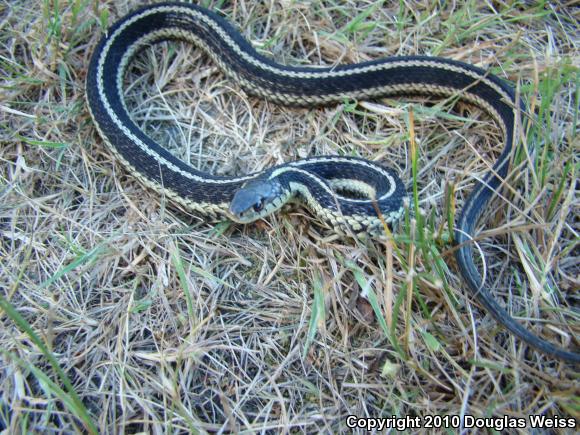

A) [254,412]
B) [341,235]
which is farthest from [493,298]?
[254,412]

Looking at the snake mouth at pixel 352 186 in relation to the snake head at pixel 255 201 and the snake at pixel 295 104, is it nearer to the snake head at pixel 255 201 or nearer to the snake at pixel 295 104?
the snake at pixel 295 104

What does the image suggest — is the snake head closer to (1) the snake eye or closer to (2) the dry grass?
(1) the snake eye

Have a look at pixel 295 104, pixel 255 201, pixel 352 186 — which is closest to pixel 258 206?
pixel 255 201

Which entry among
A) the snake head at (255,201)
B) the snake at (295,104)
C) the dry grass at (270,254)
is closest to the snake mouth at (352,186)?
the snake at (295,104)

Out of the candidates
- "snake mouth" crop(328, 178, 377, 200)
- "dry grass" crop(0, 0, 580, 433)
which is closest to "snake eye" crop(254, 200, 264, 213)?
"dry grass" crop(0, 0, 580, 433)

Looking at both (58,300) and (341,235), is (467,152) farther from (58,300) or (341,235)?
(58,300)

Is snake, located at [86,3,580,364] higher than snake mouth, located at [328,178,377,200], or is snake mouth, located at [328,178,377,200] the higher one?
snake, located at [86,3,580,364]

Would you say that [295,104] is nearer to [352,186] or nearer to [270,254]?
[352,186]
